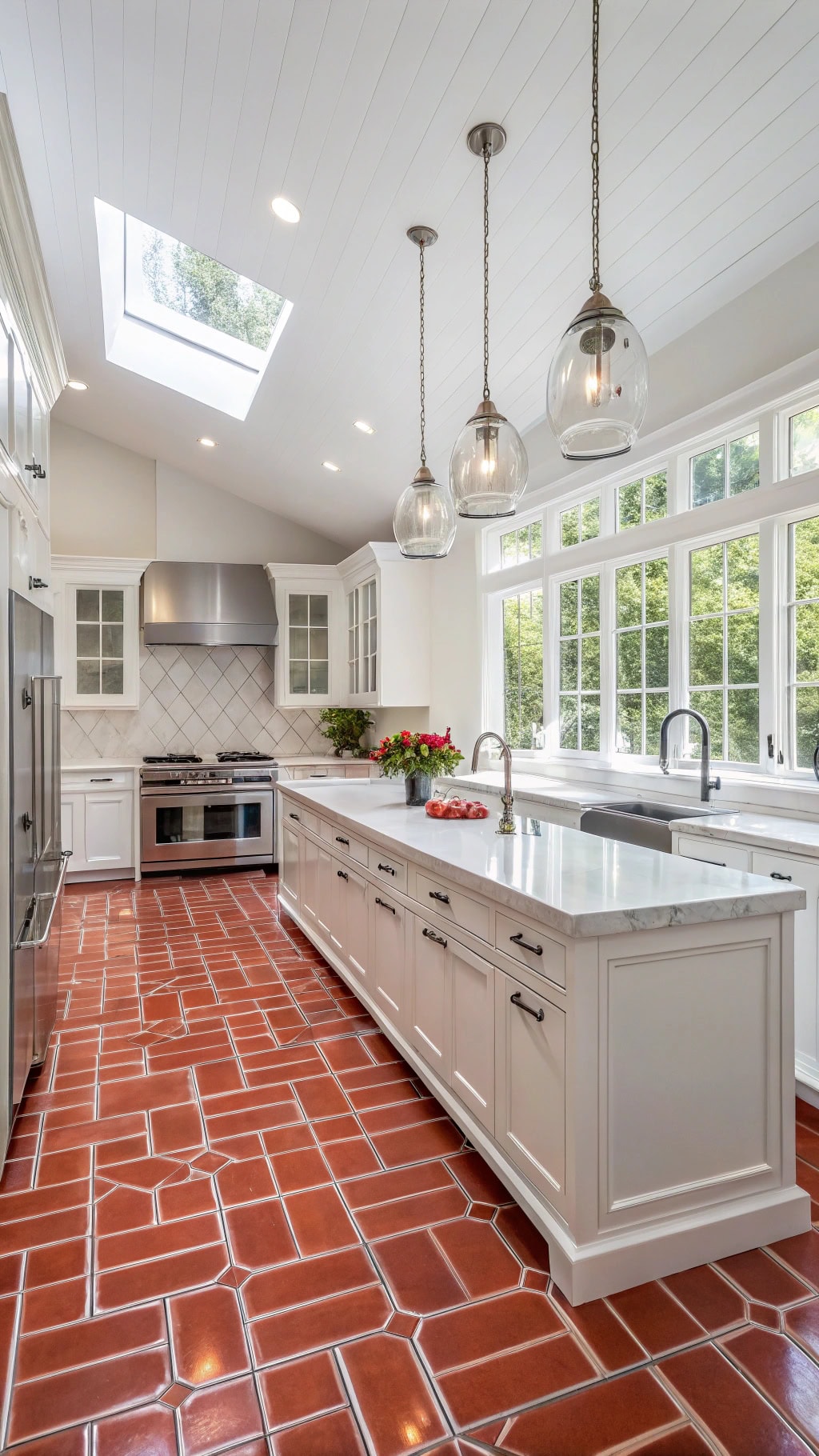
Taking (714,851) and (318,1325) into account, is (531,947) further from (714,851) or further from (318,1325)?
(714,851)

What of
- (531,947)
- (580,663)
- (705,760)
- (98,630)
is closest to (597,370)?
(531,947)

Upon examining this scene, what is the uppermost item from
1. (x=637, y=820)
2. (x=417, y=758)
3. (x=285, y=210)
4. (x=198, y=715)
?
(x=285, y=210)

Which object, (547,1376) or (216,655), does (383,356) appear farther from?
(547,1376)

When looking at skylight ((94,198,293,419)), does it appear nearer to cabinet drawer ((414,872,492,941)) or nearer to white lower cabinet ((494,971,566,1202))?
cabinet drawer ((414,872,492,941))

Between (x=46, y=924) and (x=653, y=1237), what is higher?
(x=46, y=924)

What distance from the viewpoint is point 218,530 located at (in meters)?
6.76

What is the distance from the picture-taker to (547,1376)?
1.43 meters

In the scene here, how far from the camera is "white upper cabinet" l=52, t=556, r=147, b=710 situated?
19.6 feet

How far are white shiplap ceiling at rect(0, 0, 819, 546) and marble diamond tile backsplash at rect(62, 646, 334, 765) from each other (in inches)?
118

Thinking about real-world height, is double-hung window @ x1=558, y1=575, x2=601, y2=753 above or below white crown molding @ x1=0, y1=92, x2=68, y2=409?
below

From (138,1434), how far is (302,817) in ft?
9.08

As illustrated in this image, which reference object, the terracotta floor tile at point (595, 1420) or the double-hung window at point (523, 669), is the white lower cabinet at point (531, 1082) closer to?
the terracotta floor tile at point (595, 1420)

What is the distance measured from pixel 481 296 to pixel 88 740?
4.64m

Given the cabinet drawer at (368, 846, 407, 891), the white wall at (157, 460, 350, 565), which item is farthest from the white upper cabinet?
the cabinet drawer at (368, 846, 407, 891)
